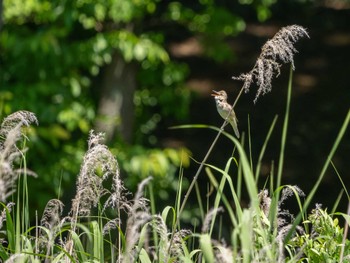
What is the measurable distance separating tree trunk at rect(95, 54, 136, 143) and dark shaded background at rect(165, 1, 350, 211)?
143 cm

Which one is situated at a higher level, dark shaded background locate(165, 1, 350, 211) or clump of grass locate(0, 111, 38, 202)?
clump of grass locate(0, 111, 38, 202)

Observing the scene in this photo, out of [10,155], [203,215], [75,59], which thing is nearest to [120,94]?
[75,59]

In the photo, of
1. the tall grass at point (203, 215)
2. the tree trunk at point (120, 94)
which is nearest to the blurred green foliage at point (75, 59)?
→ the tree trunk at point (120, 94)

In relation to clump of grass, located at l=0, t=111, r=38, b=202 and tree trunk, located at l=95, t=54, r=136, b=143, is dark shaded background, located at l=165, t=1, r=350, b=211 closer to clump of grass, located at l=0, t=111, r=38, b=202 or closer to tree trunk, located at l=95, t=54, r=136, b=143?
tree trunk, located at l=95, t=54, r=136, b=143

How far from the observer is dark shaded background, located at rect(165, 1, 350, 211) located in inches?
460

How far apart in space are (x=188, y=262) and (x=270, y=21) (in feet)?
36.8

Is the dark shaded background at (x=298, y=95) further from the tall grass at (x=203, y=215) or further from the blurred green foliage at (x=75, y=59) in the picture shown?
the tall grass at (x=203, y=215)

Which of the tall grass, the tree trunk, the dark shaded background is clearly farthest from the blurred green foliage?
the tall grass

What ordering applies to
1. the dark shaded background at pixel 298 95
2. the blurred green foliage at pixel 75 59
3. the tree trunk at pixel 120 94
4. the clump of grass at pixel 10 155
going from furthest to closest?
the dark shaded background at pixel 298 95 < the tree trunk at pixel 120 94 < the blurred green foliage at pixel 75 59 < the clump of grass at pixel 10 155

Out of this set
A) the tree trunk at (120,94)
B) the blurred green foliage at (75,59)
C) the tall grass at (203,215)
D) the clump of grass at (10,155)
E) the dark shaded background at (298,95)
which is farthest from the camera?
the dark shaded background at (298,95)

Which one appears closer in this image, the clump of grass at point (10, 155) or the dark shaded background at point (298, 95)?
the clump of grass at point (10, 155)

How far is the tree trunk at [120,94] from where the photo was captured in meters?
9.45

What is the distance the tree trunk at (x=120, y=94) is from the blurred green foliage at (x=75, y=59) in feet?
0.48

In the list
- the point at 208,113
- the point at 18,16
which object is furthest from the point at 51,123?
the point at 208,113
